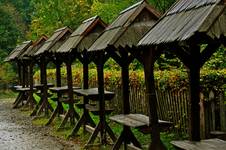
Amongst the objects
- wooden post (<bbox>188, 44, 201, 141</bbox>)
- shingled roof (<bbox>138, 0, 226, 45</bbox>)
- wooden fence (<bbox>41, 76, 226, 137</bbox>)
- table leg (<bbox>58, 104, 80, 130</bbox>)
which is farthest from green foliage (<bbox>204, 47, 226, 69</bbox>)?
wooden post (<bbox>188, 44, 201, 141</bbox>)

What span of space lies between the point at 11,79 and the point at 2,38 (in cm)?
481

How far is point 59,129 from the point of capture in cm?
1708

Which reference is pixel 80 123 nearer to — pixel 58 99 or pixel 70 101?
pixel 70 101

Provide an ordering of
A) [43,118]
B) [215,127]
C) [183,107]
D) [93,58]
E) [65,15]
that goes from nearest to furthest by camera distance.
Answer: [215,127], [183,107], [93,58], [43,118], [65,15]

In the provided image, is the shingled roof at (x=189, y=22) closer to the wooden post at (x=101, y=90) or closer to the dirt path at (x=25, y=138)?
the wooden post at (x=101, y=90)

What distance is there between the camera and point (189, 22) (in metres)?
7.20

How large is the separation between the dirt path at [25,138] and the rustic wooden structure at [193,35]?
6009 mm

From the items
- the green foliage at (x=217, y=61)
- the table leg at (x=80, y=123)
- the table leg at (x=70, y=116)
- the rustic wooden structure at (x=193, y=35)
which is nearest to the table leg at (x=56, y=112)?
the table leg at (x=70, y=116)

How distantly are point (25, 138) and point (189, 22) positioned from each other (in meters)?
10.3

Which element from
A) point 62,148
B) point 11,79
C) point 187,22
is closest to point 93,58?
point 62,148

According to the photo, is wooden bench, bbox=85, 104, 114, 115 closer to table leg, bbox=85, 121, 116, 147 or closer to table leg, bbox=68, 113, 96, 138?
table leg, bbox=85, 121, 116, 147

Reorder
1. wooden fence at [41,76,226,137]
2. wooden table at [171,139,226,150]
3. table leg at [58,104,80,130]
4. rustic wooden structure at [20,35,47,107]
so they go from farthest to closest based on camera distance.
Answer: rustic wooden structure at [20,35,47,107]
table leg at [58,104,80,130]
wooden fence at [41,76,226,137]
wooden table at [171,139,226,150]

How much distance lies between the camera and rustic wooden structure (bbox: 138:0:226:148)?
658 centimetres

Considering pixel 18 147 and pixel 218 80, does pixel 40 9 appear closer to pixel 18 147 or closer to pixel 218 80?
pixel 18 147
